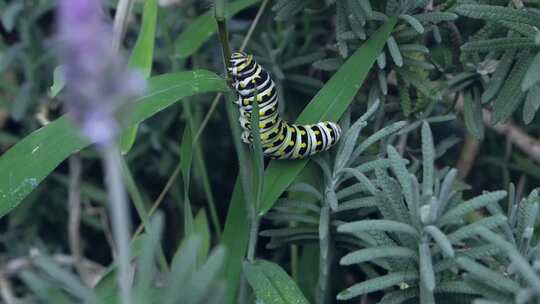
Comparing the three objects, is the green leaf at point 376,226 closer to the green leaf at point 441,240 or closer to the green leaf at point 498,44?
the green leaf at point 441,240

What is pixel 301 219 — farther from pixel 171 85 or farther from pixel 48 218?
pixel 48 218

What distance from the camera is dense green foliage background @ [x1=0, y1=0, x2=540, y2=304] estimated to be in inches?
53.1

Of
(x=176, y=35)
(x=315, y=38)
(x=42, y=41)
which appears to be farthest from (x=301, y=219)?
(x=42, y=41)

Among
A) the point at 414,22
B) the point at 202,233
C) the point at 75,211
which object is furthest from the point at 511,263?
the point at 75,211

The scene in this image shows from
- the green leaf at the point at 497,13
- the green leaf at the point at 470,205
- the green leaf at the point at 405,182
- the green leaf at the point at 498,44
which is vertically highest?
the green leaf at the point at 497,13

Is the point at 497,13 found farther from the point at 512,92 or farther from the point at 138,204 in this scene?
the point at 138,204

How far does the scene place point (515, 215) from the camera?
1493 mm

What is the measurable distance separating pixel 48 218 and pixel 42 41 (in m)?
0.54

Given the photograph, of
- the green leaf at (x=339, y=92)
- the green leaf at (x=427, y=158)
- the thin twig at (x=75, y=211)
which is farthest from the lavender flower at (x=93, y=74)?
the thin twig at (x=75, y=211)

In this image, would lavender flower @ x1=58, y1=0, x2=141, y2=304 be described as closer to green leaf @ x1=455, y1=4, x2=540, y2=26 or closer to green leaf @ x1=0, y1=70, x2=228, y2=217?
green leaf @ x1=0, y1=70, x2=228, y2=217

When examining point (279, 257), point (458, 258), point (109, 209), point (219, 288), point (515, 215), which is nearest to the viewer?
point (219, 288)

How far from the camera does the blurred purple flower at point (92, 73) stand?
703mm

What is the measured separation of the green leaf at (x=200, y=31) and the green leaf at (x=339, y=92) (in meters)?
0.39

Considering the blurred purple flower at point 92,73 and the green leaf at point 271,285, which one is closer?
the blurred purple flower at point 92,73
